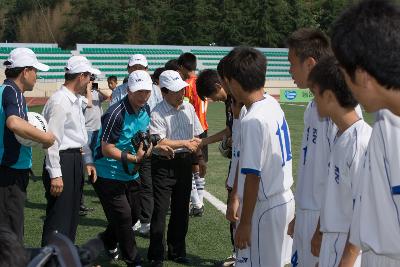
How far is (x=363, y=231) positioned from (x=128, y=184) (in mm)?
3935

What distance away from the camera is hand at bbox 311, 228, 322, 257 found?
3502 millimetres

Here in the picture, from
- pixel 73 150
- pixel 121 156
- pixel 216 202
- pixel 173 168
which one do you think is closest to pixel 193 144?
pixel 173 168

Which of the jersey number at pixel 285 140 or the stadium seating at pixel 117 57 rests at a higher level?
the jersey number at pixel 285 140

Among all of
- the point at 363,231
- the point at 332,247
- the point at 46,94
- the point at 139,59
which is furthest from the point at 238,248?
the point at 46,94

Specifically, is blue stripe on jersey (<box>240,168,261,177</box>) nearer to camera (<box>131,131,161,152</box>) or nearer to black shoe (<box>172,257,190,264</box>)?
camera (<box>131,131,161,152</box>)

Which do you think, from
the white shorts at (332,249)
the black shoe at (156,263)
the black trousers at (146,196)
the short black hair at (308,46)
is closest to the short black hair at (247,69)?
the short black hair at (308,46)

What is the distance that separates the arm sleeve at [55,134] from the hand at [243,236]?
2103mm

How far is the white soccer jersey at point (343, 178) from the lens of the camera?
318 centimetres

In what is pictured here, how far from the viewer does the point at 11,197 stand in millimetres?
5008

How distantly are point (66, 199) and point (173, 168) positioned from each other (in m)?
1.13

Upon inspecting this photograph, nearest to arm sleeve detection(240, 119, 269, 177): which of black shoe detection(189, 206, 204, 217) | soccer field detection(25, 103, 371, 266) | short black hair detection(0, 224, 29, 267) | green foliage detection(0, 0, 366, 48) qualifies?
short black hair detection(0, 224, 29, 267)

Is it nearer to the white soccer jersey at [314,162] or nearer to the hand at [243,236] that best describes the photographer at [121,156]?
the hand at [243,236]

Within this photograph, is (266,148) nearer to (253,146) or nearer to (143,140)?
(253,146)

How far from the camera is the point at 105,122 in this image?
577 centimetres
